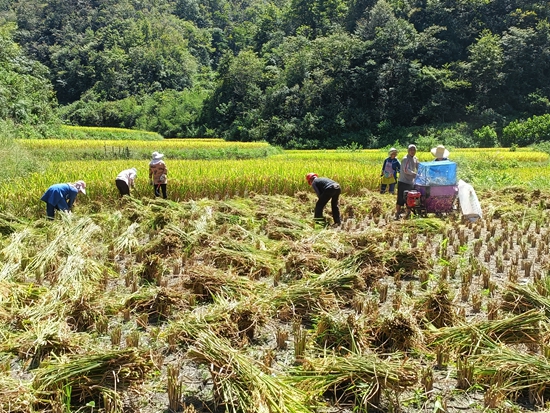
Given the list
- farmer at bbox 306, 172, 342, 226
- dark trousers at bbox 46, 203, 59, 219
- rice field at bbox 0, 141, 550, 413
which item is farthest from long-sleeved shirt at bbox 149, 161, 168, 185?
farmer at bbox 306, 172, 342, 226

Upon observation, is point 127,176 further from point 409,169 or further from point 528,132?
point 528,132

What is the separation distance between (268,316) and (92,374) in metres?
1.61

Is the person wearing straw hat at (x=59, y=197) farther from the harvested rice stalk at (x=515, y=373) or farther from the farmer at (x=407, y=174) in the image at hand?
the harvested rice stalk at (x=515, y=373)

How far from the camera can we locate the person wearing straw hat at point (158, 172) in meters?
8.95

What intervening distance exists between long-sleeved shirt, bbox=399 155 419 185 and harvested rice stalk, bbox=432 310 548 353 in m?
4.71

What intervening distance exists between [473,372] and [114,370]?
2.32m

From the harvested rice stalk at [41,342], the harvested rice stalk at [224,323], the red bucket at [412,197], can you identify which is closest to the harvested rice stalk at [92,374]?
the harvested rice stalk at [41,342]

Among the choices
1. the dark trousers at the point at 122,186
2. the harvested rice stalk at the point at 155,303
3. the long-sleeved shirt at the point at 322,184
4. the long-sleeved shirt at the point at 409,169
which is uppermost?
the long-sleeved shirt at the point at 409,169

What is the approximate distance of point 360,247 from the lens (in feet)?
19.1

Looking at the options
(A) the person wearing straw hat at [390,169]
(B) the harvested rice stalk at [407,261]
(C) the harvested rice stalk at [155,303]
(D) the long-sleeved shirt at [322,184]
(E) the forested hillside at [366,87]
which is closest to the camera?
(C) the harvested rice stalk at [155,303]

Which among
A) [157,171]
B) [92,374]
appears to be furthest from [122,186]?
[92,374]

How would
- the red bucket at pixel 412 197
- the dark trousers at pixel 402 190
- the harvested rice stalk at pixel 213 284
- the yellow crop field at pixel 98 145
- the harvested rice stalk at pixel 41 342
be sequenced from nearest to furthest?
the harvested rice stalk at pixel 41 342
the harvested rice stalk at pixel 213 284
the red bucket at pixel 412 197
the dark trousers at pixel 402 190
the yellow crop field at pixel 98 145

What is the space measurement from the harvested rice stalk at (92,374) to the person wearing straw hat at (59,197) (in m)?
4.60

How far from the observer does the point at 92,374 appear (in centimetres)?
291
